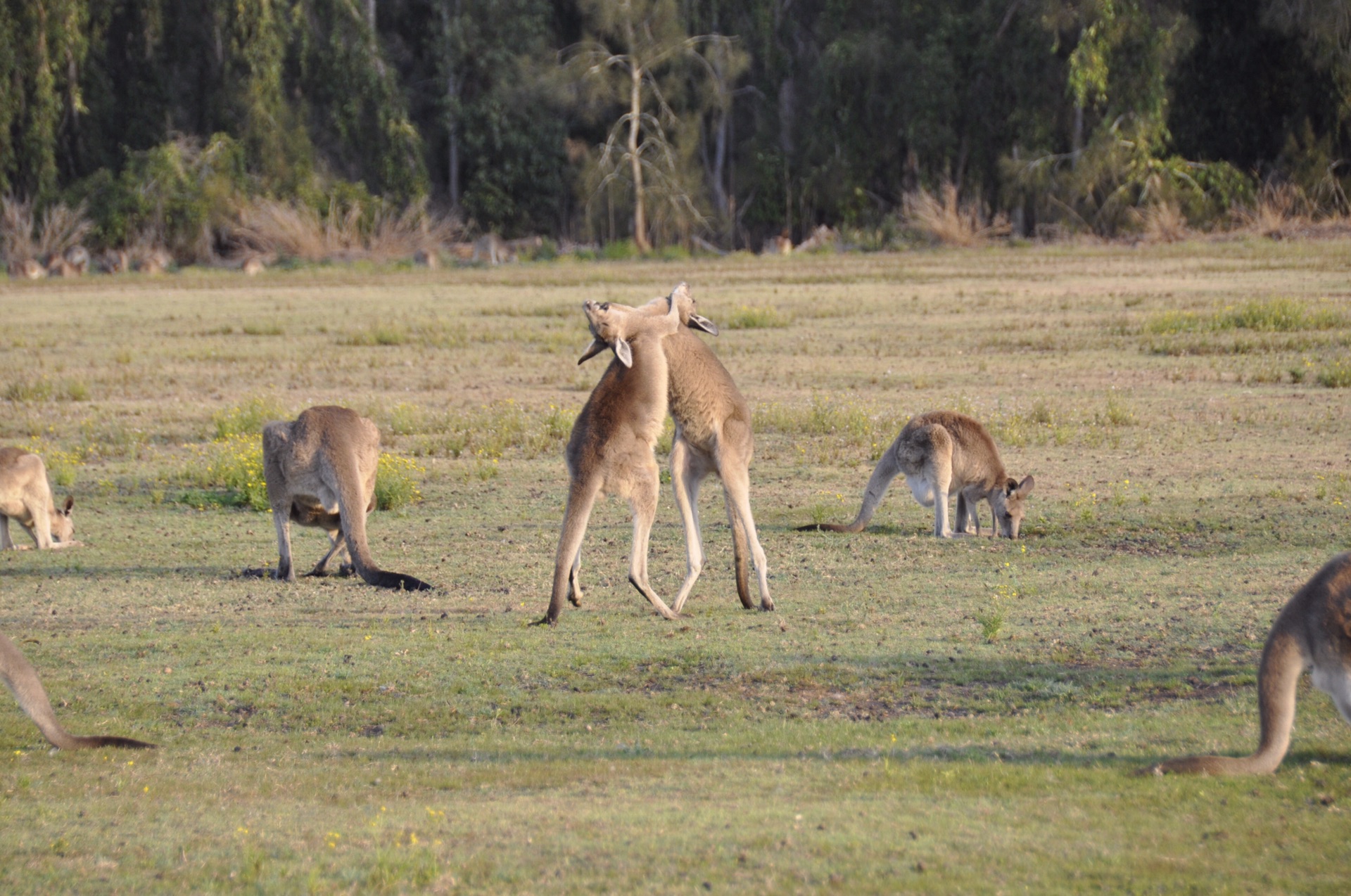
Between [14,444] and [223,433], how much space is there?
2.25m

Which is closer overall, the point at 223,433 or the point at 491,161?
the point at 223,433

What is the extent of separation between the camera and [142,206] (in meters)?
36.6

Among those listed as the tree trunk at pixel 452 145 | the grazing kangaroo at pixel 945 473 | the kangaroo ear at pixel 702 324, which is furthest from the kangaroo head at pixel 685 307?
the tree trunk at pixel 452 145

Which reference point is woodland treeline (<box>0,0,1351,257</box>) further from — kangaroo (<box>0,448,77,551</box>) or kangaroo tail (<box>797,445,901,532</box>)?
kangaroo (<box>0,448,77,551</box>)

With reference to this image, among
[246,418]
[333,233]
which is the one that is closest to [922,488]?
[246,418]

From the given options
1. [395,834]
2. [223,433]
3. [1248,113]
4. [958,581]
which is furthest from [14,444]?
[1248,113]

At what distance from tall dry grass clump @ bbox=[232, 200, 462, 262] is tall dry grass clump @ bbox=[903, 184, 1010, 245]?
11.4 meters

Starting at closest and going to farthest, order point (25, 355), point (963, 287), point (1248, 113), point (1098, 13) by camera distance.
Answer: point (25, 355) < point (963, 287) < point (1098, 13) < point (1248, 113)

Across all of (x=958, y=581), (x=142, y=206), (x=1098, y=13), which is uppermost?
(x=1098, y=13)

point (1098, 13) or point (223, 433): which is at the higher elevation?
point (1098, 13)

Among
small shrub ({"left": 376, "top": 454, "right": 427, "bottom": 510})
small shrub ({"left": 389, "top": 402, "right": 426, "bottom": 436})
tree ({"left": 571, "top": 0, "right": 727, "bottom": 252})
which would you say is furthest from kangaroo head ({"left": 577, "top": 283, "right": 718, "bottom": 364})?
tree ({"left": 571, "top": 0, "right": 727, "bottom": 252})

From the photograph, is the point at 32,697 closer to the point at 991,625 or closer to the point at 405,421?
the point at 991,625

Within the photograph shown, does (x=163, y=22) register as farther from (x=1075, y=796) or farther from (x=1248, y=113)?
(x=1075, y=796)

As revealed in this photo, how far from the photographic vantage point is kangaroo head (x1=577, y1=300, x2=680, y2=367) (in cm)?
765
